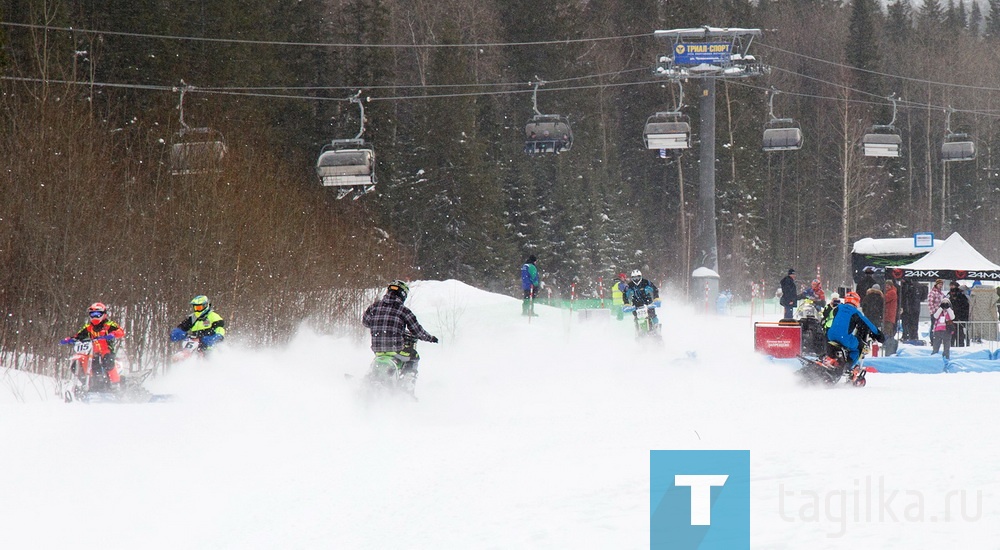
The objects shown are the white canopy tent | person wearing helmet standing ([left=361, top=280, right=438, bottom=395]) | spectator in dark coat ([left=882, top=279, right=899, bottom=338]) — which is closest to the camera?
person wearing helmet standing ([left=361, top=280, right=438, bottom=395])

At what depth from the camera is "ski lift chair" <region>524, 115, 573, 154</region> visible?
3312 centimetres

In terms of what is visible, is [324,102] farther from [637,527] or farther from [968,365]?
[637,527]

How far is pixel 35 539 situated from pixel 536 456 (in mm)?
4437

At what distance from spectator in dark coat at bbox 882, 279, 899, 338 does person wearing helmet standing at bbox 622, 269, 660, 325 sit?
449 cm

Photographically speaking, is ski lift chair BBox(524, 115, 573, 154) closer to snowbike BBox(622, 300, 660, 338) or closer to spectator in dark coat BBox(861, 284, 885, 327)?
snowbike BBox(622, 300, 660, 338)

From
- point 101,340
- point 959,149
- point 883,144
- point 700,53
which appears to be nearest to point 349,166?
point 700,53

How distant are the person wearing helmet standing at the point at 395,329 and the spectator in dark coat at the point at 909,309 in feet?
47.4

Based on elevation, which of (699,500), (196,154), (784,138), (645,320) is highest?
(784,138)

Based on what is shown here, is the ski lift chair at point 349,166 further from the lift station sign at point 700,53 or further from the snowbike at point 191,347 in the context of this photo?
the snowbike at point 191,347

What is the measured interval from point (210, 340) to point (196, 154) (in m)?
9.56

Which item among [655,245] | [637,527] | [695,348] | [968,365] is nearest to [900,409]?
[637,527]

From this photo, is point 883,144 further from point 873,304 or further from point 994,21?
point 994,21

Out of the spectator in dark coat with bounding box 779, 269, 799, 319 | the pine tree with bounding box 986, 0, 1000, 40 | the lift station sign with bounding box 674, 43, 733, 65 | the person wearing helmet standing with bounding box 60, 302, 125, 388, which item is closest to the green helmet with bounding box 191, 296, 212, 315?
the person wearing helmet standing with bounding box 60, 302, 125, 388

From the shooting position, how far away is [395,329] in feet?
44.2
